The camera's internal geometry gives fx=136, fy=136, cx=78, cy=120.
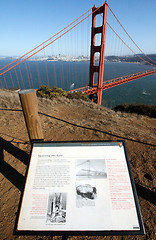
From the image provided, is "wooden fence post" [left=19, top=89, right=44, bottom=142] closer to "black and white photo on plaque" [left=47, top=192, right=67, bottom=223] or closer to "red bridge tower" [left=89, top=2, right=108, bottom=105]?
"black and white photo on plaque" [left=47, top=192, right=67, bottom=223]

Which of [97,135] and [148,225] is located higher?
[97,135]

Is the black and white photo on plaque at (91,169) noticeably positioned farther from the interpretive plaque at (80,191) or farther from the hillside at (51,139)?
the hillside at (51,139)

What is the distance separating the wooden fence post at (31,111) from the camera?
1838mm

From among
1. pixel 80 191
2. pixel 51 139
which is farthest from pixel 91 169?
pixel 51 139

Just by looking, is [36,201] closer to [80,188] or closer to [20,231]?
[20,231]

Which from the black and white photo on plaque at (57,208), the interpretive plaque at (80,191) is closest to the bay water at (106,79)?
the interpretive plaque at (80,191)

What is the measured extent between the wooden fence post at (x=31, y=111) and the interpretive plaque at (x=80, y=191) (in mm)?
404

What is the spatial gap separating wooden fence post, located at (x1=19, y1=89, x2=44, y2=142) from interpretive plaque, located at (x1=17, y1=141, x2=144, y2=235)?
404 mm

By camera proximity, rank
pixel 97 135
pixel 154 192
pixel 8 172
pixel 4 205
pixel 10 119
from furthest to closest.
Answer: pixel 10 119 → pixel 97 135 → pixel 8 172 → pixel 154 192 → pixel 4 205

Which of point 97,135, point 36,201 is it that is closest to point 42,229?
point 36,201

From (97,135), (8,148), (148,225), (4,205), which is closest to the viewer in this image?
(148,225)

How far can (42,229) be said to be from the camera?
128 cm

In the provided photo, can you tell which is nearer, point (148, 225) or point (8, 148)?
point (148, 225)

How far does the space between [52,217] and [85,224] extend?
32 cm
